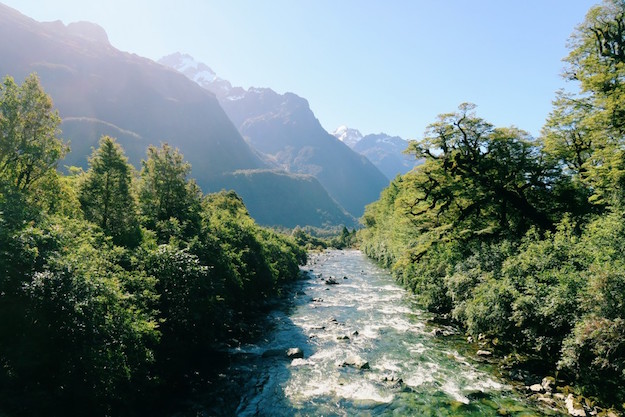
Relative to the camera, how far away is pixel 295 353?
2488 centimetres

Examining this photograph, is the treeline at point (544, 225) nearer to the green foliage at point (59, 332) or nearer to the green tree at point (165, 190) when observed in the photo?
the green foliage at point (59, 332)

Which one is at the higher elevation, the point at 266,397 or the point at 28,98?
the point at 28,98

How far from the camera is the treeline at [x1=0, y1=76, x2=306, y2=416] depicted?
12148mm

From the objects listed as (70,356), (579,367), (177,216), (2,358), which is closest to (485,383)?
(579,367)

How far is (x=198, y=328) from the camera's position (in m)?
22.0

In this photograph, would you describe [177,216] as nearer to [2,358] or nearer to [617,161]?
[2,358]

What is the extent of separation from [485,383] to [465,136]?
81.6 feet

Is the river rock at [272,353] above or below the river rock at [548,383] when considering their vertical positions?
below

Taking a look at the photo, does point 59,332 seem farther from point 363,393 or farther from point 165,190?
point 165,190

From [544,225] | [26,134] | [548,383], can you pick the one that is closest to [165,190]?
[26,134]

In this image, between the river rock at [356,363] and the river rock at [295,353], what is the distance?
3368 mm

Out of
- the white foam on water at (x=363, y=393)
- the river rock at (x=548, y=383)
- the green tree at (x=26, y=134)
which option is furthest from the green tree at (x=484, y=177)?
the green tree at (x=26, y=134)

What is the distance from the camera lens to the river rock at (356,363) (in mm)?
22737

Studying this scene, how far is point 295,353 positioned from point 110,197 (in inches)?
734
